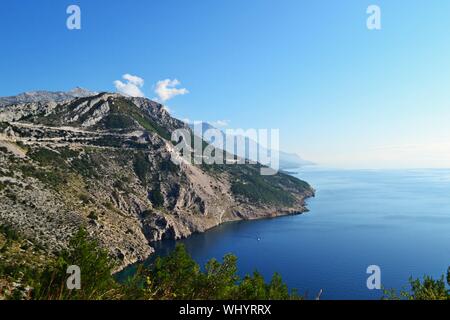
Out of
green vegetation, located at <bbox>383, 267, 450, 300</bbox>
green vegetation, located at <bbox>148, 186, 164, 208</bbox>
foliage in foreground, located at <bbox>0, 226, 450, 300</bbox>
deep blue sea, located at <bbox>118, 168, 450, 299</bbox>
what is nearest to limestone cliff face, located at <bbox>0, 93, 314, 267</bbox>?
green vegetation, located at <bbox>148, 186, 164, 208</bbox>

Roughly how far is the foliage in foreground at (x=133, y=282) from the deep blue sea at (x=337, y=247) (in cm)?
5634

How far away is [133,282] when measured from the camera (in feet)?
29.5

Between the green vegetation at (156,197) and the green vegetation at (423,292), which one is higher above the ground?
the green vegetation at (423,292)

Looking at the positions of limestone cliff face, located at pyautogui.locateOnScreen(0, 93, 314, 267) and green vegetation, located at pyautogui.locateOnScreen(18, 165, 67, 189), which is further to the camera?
green vegetation, located at pyautogui.locateOnScreen(18, 165, 67, 189)

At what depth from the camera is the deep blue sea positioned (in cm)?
9800

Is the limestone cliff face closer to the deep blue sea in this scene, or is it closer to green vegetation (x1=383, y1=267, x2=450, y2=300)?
the deep blue sea

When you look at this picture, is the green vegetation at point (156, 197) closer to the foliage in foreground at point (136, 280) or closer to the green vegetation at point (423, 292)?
the foliage in foreground at point (136, 280)

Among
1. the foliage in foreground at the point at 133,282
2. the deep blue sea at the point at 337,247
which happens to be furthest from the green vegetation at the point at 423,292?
the deep blue sea at the point at 337,247

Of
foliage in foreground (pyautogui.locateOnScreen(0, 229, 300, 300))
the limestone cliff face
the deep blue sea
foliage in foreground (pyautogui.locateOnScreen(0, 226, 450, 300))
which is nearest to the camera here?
foliage in foreground (pyautogui.locateOnScreen(0, 229, 300, 300))

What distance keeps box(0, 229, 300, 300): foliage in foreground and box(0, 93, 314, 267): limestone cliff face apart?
70.0 meters

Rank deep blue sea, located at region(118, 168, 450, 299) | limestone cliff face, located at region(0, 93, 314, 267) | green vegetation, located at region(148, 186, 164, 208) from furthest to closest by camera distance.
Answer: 1. green vegetation, located at region(148, 186, 164, 208)
2. limestone cliff face, located at region(0, 93, 314, 267)
3. deep blue sea, located at region(118, 168, 450, 299)

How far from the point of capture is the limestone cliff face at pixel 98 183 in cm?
10538

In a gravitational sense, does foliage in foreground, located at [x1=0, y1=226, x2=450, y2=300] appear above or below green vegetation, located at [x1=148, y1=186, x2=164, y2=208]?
above
